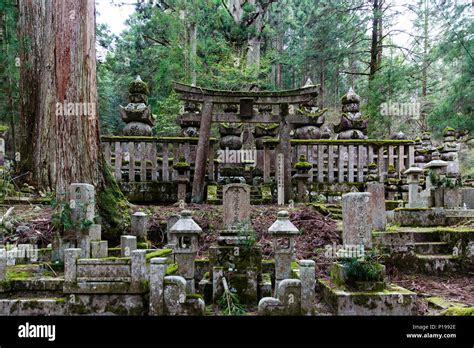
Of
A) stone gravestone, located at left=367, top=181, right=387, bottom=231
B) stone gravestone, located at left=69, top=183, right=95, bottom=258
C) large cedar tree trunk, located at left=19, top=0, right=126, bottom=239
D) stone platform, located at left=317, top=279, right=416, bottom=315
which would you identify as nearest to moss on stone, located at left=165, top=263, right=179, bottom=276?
stone gravestone, located at left=69, top=183, right=95, bottom=258

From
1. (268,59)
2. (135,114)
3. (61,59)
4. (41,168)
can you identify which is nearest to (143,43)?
(268,59)

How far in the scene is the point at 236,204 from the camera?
5.96m

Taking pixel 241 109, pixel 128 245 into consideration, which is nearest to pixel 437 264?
pixel 128 245

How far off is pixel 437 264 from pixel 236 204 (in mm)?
3886

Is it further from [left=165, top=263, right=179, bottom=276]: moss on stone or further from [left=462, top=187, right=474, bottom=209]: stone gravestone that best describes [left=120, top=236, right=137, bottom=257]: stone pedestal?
[left=462, top=187, right=474, bottom=209]: stone gravestone

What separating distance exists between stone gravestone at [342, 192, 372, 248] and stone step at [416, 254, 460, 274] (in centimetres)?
227

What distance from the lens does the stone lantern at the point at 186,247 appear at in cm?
511

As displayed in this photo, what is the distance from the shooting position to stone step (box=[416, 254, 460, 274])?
6629 mm

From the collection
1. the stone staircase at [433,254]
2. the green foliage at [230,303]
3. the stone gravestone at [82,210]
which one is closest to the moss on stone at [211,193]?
the stone gravestone at [82,210]

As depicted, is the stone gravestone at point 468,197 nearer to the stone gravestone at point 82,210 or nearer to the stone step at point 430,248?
the stone step at point 430,248

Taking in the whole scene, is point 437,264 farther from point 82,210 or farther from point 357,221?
point 82,210

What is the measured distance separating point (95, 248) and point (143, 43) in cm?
1898

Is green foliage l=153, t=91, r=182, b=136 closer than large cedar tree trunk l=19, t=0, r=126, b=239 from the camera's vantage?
No

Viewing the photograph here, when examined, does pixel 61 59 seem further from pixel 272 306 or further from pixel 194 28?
pixel 194 28
